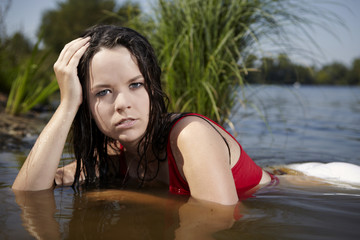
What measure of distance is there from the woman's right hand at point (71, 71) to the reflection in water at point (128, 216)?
581 millimetres

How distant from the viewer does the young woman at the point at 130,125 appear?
1.72 meters

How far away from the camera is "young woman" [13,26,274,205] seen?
172cm

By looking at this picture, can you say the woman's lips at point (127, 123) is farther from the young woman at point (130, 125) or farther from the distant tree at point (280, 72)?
the distant tree at point (280, 72)

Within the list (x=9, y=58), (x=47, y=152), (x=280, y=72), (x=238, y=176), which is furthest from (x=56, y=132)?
(x=9, y=58)

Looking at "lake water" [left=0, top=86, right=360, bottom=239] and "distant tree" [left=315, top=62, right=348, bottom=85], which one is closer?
"lake water" [left=0, top=86, right=360, bottom=239]

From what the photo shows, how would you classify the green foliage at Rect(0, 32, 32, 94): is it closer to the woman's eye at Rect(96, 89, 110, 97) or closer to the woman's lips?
the woman's eye at Rect(96, 89, 110, 97)

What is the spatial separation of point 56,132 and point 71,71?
1.22ft

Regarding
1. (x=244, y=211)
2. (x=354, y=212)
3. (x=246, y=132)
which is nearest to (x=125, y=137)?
(x=244, y=211)

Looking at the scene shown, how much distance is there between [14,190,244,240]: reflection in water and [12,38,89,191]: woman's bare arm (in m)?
0.09

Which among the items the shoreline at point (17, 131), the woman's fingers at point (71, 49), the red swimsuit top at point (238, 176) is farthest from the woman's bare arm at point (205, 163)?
the shoreline at point (17, 131)

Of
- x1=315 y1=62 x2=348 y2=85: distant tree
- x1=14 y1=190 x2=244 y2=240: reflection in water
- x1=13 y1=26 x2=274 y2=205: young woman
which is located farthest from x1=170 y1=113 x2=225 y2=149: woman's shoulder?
x1=315 y1=62 x2=348 y2=85: distant tree

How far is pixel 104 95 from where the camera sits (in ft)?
6.07

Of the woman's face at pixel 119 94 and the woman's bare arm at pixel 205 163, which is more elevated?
the woman's face at pixel 119 94

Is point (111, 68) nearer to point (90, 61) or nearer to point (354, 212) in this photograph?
point (90, 61)
